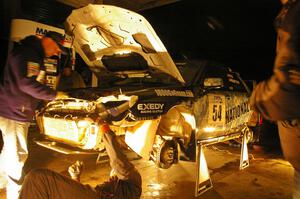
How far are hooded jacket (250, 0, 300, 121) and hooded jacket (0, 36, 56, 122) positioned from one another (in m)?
2.26

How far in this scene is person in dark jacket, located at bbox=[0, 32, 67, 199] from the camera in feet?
9.70

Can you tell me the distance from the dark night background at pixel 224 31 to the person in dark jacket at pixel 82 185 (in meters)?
12.4

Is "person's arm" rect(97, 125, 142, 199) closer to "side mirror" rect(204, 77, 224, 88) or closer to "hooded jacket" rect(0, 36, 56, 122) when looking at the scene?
"hooded jacket" rect(0, 36, 56, 122)

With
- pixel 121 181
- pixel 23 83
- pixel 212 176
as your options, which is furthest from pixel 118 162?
pixel 212 176

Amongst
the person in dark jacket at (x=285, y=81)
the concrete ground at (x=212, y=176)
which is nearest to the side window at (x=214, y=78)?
the concrete ground at (x=212, y=176)

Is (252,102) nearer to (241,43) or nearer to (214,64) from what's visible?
(214,64)

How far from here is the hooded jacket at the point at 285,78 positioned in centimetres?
135

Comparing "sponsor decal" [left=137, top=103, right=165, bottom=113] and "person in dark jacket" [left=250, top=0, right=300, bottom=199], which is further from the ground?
"person in dark jacket" [left=250, top=0, right=300, bottom=199]

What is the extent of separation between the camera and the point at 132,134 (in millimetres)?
3475

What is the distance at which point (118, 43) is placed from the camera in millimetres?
4020

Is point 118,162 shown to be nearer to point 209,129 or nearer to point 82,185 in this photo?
point 82,185

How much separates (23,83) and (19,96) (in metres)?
0.17

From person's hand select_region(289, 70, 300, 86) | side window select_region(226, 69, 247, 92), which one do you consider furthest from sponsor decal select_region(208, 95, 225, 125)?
person's hand select_region(289, 70, 300, 86)

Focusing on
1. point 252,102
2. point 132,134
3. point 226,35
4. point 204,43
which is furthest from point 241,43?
point 252,102
